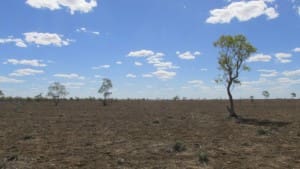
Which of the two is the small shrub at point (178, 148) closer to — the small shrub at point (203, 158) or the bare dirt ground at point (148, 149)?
the bare dirt ground at point (148, 149)

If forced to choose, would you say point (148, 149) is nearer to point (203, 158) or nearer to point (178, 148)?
point (178, 148)

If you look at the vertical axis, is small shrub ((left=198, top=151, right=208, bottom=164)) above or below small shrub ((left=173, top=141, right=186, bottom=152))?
below

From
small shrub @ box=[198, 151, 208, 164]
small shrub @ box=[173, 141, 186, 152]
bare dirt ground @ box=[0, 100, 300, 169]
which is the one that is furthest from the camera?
small shrub @ box=[173, 141, 186, 152]

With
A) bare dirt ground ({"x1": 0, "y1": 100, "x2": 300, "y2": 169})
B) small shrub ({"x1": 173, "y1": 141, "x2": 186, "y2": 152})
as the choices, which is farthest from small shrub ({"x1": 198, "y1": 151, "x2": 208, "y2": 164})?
small shrub ({"x1": 173, "y1": 141, "x2": 186, "y2": 152})

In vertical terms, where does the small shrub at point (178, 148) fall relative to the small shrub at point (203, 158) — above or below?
above

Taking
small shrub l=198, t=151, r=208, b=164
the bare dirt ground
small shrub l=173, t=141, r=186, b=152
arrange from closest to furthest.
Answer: the bare dirt ground
small shrub l=198, t=151, r=208, b=164
small shrub l=173, t=141, r=186, b=152

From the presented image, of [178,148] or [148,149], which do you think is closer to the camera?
[178,148]

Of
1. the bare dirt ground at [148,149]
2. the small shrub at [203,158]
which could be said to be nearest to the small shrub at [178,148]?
the bare dirt ground at [148,149]

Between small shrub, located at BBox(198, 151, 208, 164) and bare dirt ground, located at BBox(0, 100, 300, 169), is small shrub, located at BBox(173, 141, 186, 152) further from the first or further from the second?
small shrub, located at BBox(198, 151, 208, 164)

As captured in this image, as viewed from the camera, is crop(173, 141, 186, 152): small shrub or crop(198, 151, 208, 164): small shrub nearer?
crop(198, 151, 208, 164): small shrub

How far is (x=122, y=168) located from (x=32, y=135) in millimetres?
8825

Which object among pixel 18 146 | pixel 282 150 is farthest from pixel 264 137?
pixel 18 146

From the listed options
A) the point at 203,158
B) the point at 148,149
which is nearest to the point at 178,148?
the point at 148,149

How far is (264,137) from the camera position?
16.4 metres
